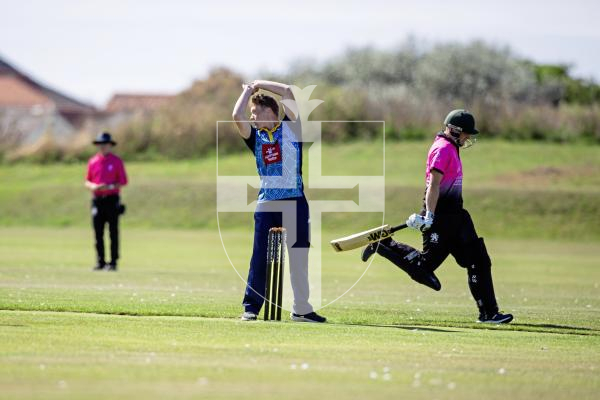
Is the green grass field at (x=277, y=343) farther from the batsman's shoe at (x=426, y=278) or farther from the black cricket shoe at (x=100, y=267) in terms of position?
the black cricket shoe at (x=100, y=267)

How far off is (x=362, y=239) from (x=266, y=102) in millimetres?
1780

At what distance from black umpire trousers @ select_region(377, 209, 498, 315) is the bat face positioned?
99mm

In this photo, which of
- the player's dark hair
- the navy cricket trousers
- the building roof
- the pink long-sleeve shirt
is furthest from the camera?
the building roof

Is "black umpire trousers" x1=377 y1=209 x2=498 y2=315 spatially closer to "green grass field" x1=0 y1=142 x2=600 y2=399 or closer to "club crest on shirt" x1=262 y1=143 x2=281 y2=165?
"green grass field" x1=0 y1=142 x2=600 y2=399

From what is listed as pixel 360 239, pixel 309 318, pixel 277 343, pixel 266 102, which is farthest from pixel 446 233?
pixel 277 343

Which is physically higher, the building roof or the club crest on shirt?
the building roof

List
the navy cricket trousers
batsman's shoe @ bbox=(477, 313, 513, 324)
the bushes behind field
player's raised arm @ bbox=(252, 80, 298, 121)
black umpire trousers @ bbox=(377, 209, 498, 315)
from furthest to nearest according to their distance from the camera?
the bushes behind field < batsman's shoe @ bbox=(477, 313, 513, 324) < black umpire trousers @ bbox=(377, 209, 498, 315) < the navy cricket trousers < player's raised arm @ bbox=(252, 80, 298, 121)

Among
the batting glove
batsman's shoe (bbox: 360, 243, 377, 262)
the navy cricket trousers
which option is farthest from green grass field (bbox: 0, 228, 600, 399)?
the batting glove

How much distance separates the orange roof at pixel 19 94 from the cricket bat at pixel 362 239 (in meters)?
91.0

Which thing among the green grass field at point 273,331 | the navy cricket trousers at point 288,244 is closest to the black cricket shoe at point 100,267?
the green grass field at point 273,331

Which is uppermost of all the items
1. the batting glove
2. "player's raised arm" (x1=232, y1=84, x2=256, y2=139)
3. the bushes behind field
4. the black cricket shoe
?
the bushes behind field

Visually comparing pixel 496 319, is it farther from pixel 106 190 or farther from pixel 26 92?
pixel 26 92

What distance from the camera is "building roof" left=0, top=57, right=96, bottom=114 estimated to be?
103m

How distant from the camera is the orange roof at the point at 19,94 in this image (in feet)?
336
